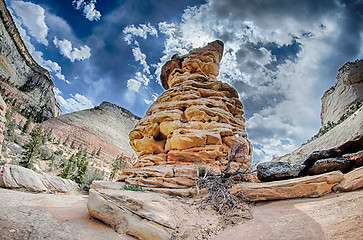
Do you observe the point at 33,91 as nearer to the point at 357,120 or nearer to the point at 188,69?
the point at 188,69

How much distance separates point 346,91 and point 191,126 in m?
49.6

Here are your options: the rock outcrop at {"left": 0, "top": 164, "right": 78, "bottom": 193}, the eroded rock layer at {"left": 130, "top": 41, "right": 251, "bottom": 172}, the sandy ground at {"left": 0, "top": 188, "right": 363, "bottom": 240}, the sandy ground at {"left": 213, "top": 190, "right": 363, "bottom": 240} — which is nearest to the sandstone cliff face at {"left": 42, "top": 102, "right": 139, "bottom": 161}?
the eroded rock layer at {"left": 130, "top": 41, "right": 251, "bottom": 172}

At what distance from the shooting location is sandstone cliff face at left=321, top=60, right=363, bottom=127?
121 ft

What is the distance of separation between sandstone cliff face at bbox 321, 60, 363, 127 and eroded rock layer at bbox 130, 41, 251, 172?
4023cm

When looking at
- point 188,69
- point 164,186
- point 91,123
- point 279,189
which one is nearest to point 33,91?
point 91,123

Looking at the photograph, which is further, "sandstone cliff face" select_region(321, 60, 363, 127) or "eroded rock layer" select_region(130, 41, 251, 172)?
"sandstone cliff face" select_region(321, 60, 363, 127)

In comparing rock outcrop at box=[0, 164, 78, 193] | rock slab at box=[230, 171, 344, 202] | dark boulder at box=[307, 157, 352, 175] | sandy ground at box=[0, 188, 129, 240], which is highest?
dark boulder at box=[307, 157, 352, 175]

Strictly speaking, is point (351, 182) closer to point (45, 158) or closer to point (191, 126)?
point (191, 126)

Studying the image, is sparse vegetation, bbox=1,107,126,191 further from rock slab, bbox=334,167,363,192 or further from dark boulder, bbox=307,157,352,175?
rock slab, bbox=334,167,363,192

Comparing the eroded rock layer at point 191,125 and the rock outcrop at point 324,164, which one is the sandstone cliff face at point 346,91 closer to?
the eroded rock layer at point 191,125

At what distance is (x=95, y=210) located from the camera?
4.50m

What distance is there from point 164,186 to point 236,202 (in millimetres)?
3140

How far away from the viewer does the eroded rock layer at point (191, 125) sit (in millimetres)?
9492

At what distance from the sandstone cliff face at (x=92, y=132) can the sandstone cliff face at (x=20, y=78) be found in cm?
983
